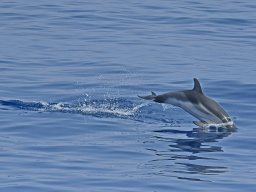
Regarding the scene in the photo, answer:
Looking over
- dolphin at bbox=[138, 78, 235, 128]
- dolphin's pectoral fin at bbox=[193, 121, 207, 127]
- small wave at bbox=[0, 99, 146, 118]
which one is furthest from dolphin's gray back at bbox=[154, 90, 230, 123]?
small wave at bbox=[0, 99, 146, 118]

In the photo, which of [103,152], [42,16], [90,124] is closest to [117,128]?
[90,124]

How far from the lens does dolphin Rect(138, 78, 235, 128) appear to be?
18.0m

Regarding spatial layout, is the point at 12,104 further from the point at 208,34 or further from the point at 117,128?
the point at 208,34

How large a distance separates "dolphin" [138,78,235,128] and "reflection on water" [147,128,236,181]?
0.58ft

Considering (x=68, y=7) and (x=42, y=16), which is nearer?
(x=42, y=16)

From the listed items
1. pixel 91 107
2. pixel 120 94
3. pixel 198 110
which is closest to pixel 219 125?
pixel 198 110

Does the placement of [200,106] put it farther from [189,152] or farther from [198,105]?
[189,152]

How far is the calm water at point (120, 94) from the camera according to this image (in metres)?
14.6

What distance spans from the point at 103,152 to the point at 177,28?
15.9 m

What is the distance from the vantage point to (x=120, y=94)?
2133cm

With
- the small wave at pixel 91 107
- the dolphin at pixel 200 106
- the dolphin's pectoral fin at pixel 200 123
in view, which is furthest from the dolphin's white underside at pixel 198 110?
the small wave at pixel 91 107

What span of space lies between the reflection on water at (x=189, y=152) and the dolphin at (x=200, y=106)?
18 cm

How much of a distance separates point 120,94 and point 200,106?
11.0 ft

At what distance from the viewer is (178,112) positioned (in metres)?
19.6
